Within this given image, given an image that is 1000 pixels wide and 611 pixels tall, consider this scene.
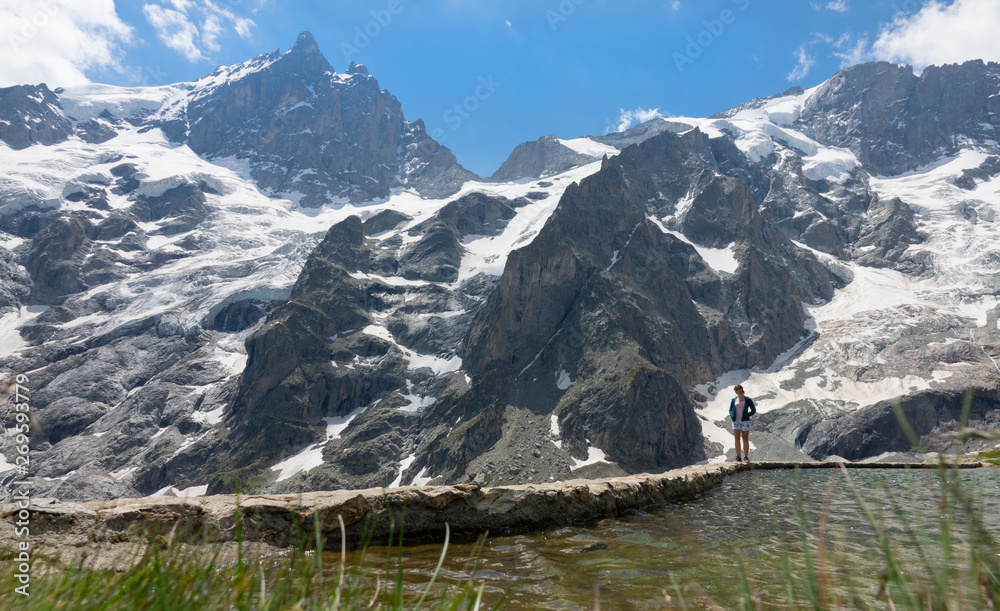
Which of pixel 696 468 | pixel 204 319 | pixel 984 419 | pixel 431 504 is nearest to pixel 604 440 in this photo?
pixel 984 419

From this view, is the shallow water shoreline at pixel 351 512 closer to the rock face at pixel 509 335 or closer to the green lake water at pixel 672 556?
the green lake water at pixel 672 556

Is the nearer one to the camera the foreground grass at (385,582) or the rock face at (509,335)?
the foreground grass at (385,582)

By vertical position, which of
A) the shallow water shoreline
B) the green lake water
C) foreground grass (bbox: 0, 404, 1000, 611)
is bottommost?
the green lake water

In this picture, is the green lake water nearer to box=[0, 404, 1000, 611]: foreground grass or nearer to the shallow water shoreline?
the shallow water shoreline

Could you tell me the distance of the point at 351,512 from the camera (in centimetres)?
726

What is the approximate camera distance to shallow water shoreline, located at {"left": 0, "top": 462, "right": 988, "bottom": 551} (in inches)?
241

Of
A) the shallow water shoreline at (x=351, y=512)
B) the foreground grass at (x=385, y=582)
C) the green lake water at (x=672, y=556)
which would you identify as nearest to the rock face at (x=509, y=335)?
the shallow water shoreline at (x=351, y=512)

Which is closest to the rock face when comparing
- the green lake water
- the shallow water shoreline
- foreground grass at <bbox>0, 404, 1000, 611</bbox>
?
the shallow water shoreline

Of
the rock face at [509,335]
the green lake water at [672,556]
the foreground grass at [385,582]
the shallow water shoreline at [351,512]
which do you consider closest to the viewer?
the foreground grass at [385,582]

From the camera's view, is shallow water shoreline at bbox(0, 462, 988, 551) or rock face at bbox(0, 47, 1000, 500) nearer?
shallow water shoreline at bbox(0, 462, 988, 551)

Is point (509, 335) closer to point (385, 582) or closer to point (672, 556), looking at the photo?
point (672, 556)

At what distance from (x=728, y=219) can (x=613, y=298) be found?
69.6 metres

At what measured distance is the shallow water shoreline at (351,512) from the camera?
612 centimetres

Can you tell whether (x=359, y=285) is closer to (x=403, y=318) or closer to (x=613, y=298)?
(x=403, y=318)
